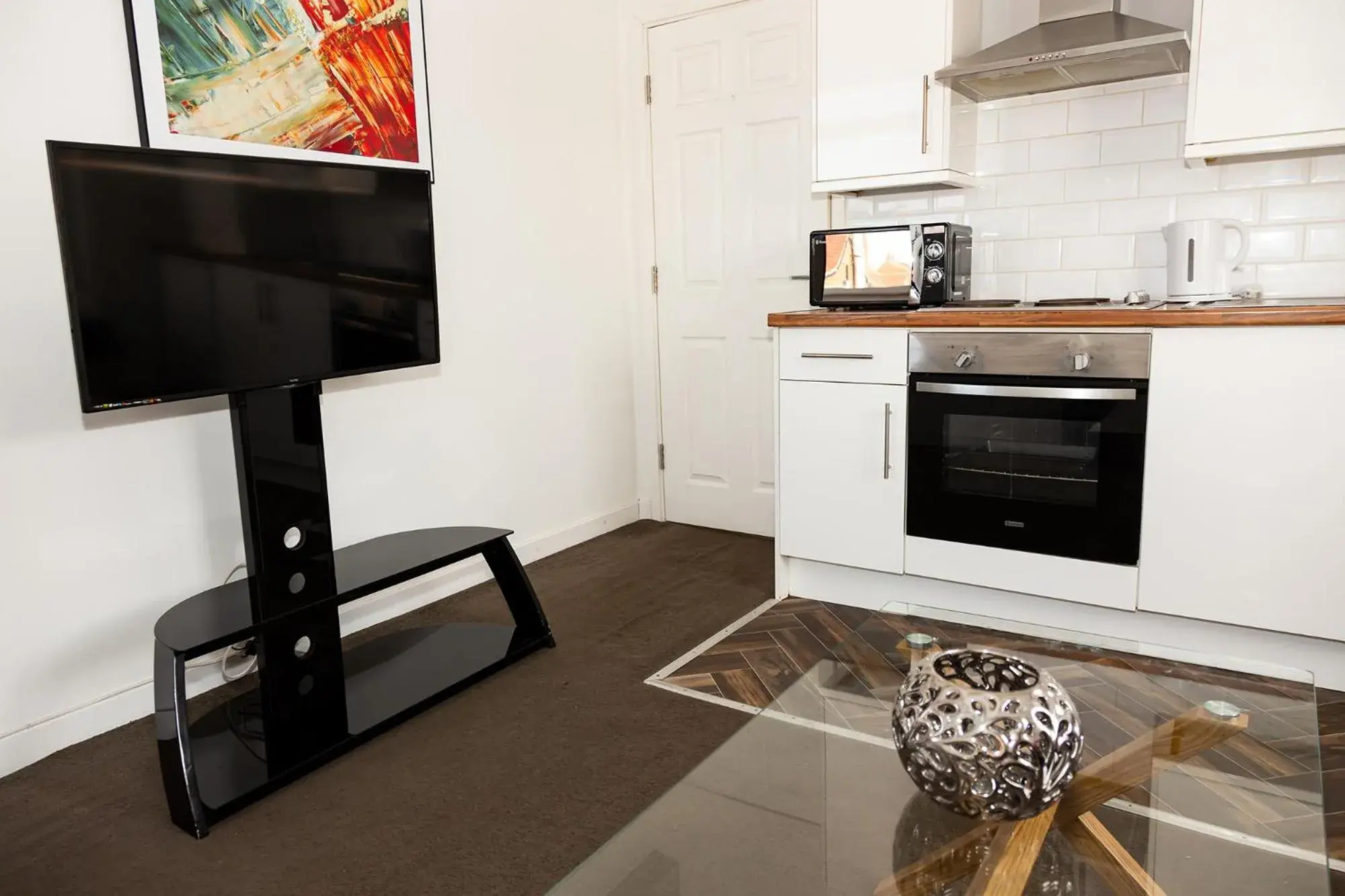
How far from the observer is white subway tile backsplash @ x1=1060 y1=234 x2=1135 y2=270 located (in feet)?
10.1

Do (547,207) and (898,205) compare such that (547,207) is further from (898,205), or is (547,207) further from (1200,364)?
(1200,364)

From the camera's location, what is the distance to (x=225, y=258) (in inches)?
82.4

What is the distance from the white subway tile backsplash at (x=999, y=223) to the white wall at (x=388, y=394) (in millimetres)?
1599

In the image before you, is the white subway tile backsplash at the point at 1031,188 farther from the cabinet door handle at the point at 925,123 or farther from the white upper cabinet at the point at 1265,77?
the white upper cabinet at the point at 1265,77

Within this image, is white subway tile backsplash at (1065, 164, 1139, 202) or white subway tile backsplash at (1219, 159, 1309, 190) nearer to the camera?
white subway tile backsplash at (1219, 159, 1309, 190)

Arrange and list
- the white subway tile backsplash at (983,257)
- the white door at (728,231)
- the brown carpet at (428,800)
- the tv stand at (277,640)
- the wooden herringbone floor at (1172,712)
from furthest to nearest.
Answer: the white door at (728,231)
the white subway tile backsplash at (983,257)
the tv stand at (277,640)
the brown carpet at (428,800)
the wooden herringbone floor at (1172,712)

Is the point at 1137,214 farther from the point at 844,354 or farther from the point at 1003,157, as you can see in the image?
the point at 844,354

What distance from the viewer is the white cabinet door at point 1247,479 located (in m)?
2.32

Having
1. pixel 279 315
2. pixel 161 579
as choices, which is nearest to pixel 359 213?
pixel 279 315

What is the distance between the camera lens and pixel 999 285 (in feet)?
10.9

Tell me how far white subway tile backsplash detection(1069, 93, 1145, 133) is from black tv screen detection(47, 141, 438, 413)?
213cm

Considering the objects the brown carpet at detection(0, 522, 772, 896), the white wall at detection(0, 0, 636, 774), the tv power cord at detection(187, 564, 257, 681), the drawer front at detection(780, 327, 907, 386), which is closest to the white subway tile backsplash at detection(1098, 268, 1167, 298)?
the drawer front at detection(780, 327, 907, 386)

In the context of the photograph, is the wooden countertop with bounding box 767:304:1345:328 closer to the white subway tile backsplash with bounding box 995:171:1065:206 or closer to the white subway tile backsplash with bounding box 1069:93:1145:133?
the white subway tile backsplash with bounding box 995:171:1065:206

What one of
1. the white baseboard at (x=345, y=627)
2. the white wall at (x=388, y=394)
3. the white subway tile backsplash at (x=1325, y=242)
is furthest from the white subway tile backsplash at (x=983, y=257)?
the white baseboard at (x=345, y=627)
